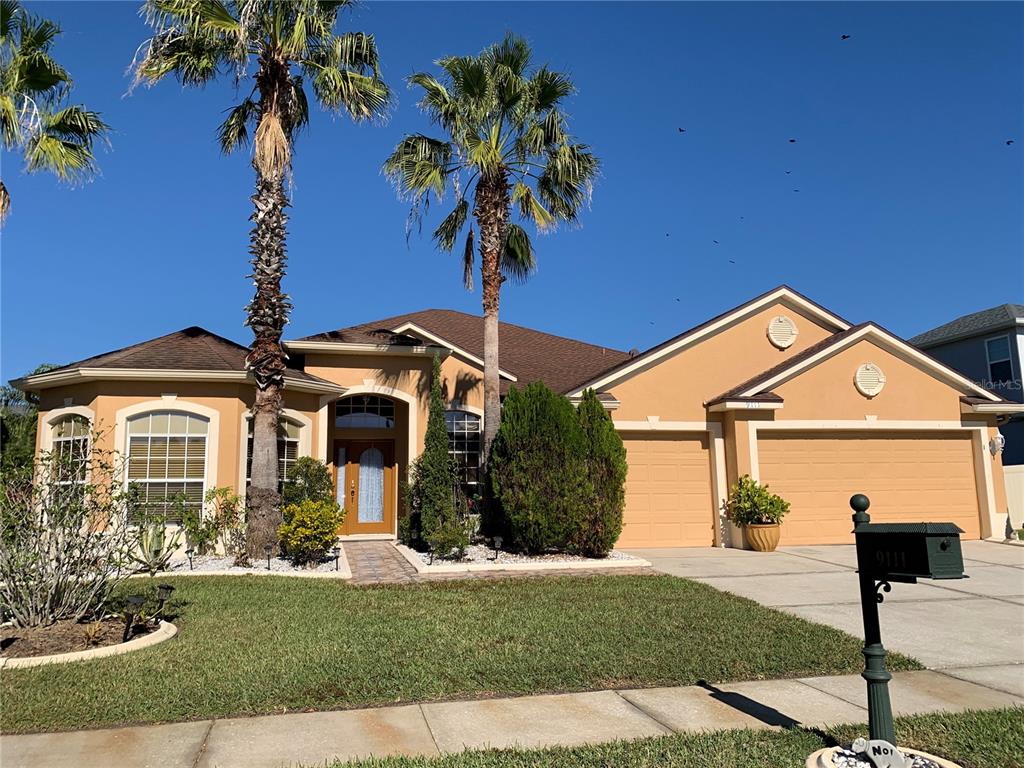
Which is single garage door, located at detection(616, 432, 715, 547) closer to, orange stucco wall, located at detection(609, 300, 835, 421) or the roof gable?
orange stucco wall, located at detection(609, 300, 835, 421)

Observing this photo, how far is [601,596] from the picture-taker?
353 inches

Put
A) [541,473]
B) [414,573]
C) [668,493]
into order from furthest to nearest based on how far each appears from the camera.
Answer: [668,493]
[541,473]
[414,573]

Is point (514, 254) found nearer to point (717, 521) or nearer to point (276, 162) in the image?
point (276, 162)

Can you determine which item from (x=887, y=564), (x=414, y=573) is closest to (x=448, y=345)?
(x=414, y=573)

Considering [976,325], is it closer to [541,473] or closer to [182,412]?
[541,473]

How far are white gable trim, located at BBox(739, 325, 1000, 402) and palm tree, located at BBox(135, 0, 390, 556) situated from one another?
957cm

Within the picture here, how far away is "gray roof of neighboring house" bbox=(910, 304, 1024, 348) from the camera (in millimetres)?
24531

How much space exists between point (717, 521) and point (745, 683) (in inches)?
387

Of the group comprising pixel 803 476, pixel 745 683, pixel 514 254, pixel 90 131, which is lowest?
pixel 745 683

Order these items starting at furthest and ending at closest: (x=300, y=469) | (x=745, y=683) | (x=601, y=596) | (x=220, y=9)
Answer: (x=300, y=469)
(x=220, y=9)
(x=601, y=596)
(x=745, y=683)

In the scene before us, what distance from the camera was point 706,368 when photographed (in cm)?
1541

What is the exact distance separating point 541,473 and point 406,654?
609 cm

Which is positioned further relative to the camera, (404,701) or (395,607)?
(395,607)

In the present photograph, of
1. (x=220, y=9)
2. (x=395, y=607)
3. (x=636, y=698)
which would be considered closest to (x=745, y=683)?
(x=636, y=698)
